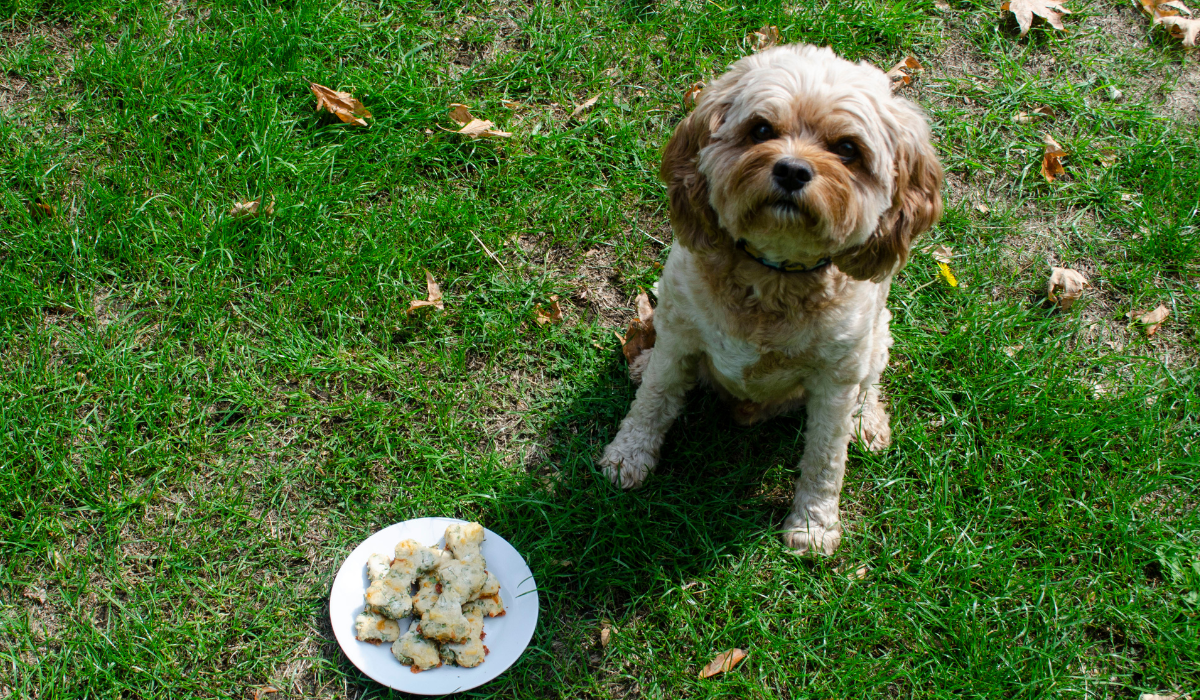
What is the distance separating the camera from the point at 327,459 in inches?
138

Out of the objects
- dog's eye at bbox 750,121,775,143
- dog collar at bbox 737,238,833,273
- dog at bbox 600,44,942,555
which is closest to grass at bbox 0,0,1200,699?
dog at bbox 600,44,942,555

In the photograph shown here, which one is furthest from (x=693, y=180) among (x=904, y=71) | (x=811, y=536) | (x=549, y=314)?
(x=904, y=71)

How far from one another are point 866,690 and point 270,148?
11.8 ft

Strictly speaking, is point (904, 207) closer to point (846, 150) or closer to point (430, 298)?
point (846, 150)

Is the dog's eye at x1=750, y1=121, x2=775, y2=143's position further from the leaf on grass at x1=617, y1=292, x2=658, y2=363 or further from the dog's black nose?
the leaf on grass at x1=617, y1=292, x2=658, y2=363

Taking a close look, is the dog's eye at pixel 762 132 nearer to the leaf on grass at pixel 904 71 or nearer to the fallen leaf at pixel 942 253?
the fallen leaf at pixel 942 253

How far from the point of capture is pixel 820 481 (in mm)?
3295

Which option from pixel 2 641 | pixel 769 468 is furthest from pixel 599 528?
pixel 2 641

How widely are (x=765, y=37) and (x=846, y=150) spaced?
7.87ft

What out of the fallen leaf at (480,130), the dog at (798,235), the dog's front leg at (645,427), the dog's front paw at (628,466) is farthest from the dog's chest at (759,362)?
the fallen leaf at (480,130)

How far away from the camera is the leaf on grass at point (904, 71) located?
4.65 metres

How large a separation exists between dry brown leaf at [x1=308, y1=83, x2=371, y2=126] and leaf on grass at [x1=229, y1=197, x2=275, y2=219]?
0.61m

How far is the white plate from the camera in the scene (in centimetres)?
287

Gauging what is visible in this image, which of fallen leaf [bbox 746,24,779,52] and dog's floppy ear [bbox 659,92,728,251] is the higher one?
dog's floppy ear [bbox 659,92,728,251]
